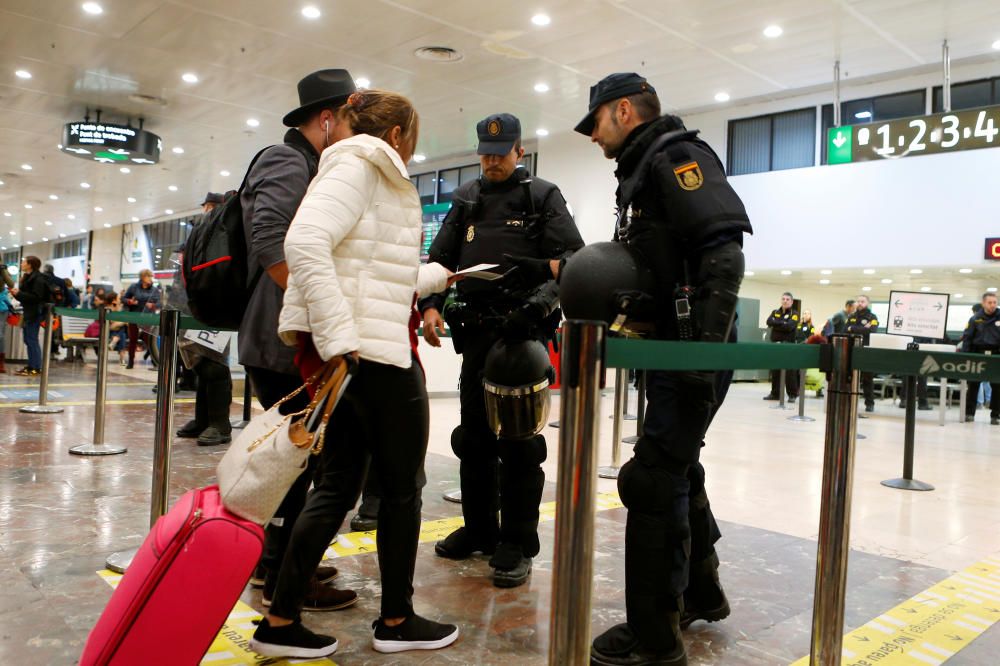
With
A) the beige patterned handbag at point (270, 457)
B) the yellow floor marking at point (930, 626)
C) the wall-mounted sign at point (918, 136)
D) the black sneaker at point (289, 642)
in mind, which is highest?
the wall-mounted sign at point (918, 136)

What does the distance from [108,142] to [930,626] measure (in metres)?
13.9

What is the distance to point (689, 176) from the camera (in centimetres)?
193

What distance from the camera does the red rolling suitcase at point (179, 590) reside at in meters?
1.50

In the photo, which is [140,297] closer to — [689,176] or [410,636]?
[410,636]

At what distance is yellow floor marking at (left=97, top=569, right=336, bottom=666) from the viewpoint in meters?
1.93

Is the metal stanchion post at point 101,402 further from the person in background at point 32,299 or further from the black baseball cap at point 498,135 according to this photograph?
A: the person in background at point 32,299

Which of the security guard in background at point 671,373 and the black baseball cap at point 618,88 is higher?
the black baseball cap at point 618,88

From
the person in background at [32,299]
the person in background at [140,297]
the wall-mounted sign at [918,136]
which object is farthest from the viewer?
the person in background at [140,297]

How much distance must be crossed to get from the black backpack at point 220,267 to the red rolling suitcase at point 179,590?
0.82 m

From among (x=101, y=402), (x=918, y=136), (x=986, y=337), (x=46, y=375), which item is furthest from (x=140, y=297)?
(x=986, y=337)

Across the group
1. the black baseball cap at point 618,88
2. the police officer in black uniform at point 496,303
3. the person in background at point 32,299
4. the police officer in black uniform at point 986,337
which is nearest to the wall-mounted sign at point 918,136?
the police officer in black uniform at point 986,337

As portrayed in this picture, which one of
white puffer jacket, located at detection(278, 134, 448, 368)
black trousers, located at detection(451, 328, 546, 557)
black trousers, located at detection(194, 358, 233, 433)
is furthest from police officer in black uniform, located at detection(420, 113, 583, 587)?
black trousers, located at detection(194, 358, 233, 433)

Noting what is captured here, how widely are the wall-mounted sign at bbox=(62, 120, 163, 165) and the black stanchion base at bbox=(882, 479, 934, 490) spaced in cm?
1288

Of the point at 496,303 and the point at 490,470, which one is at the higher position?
the point at 496,303
